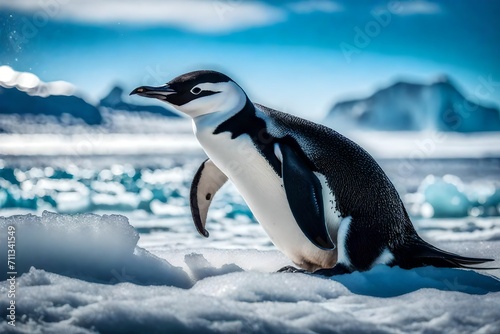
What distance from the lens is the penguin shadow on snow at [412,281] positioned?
2295mm

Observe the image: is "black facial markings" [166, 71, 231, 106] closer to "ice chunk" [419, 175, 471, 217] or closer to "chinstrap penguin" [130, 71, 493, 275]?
"chinstrap penguin" [130, 71, 493, 275]

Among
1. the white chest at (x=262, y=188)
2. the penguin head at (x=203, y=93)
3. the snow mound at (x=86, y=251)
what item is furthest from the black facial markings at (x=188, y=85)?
the snow mound at (x=86, y=251)

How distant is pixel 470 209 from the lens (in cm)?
804

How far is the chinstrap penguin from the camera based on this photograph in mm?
2592

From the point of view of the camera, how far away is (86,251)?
2.46 m

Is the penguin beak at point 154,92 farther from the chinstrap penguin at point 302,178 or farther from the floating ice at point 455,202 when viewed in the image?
the floating ice at point 455,202

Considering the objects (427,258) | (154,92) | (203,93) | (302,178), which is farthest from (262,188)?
(427,258)

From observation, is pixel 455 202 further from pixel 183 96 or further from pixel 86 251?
pixel 86 251

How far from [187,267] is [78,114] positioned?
66341mm

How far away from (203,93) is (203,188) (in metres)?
0.65

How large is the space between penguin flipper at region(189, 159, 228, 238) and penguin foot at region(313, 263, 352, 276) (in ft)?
2.68

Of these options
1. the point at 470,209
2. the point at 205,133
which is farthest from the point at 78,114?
the point at 205,133

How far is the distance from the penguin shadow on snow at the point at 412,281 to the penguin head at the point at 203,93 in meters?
0.82

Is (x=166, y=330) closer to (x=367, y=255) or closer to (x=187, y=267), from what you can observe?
(x=187, y=267)
